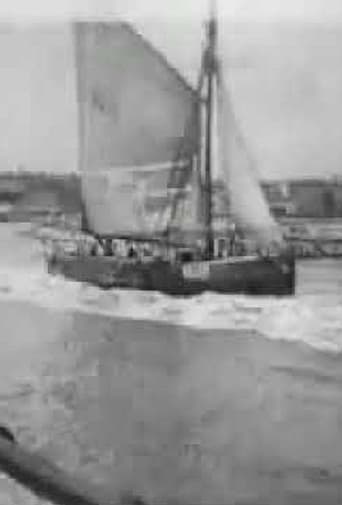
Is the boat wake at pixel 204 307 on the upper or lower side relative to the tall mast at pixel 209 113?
lower

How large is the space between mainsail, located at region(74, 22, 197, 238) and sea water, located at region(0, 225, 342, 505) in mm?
127

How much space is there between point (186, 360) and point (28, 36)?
576mm

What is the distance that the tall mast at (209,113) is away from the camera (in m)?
1.32

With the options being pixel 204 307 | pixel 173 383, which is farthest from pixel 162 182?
pixel 173 383

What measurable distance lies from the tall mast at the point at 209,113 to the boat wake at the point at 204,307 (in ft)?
0.30

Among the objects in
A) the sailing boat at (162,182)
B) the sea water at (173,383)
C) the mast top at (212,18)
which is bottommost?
the sea water at (173,383)

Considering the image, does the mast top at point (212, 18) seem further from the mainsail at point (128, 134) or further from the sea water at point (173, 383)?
the sea water at point (173, 383)

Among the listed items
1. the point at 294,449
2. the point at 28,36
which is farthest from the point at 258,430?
the point at 28,36

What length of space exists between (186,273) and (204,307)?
0.21ft

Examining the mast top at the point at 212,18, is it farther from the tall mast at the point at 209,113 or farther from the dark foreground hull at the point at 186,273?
the dark foreground hull at the point at 186,273

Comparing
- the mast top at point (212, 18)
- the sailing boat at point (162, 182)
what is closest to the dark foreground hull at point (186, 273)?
the sailing boat at point (162, 182)

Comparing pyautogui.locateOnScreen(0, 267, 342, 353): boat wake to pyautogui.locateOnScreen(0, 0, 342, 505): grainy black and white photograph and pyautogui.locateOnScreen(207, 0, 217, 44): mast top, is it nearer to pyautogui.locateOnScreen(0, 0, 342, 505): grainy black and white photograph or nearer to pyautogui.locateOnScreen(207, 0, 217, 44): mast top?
pyautogui.locateOnScreen(0, 0, 342, 505): grainy black and white photograph

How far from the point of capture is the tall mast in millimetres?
1320

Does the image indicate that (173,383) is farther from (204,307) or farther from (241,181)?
(241,181)
